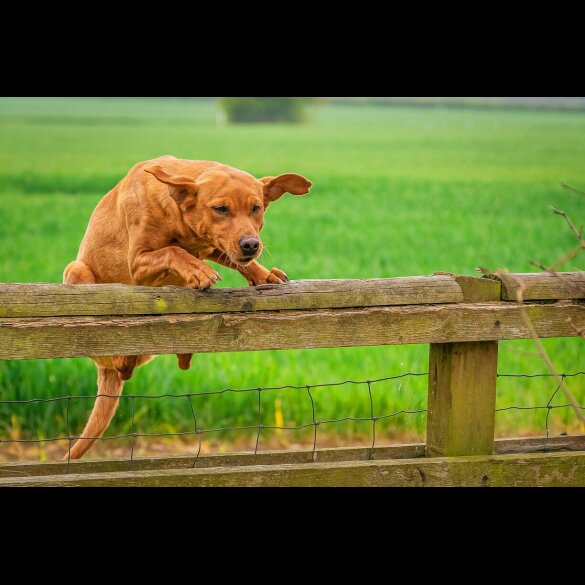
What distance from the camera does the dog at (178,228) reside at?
3.53 m

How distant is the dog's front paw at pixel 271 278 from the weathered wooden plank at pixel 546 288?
2.85 ft

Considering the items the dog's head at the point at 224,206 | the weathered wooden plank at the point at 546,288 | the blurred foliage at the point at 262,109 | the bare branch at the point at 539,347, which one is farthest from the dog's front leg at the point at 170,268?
the blurred foliage at the point at 262,109

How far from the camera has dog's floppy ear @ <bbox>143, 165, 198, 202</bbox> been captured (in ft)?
Answer: 11.6

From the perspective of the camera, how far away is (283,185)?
3.74 m

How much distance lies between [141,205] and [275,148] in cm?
1711

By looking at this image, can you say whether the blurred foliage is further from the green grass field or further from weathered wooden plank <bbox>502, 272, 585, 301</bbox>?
weathered wooden plank <bbox>502, 272, 585, 301</bbox>

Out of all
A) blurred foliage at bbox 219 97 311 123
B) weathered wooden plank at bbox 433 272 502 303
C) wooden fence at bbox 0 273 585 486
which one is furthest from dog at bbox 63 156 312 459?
blurred foliage at bbox 219 97 311 123

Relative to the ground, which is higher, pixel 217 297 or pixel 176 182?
pixel 176 182

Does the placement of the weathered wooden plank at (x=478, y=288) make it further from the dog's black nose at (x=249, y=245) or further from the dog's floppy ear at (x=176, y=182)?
the dog's floppy ear at (x=176, y=182)

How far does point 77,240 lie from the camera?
1044 cm

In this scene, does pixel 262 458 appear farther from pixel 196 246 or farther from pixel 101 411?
pixel 196 246

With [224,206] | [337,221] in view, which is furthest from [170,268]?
[337,221]

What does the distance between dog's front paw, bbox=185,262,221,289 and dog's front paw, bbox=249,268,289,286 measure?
269 mm

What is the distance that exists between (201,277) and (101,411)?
1.11 m
